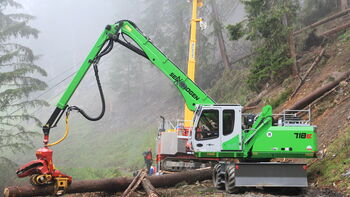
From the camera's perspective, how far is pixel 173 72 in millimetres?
13977

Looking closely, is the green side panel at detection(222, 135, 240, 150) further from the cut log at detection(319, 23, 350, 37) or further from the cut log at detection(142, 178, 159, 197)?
the cut log at detection(319, 23, 350, 37)

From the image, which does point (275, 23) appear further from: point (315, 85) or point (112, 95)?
point (112, 95)

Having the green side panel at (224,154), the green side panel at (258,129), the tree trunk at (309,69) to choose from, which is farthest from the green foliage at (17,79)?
the green side panel at (258,129)

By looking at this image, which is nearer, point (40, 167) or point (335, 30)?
point (40, 167)

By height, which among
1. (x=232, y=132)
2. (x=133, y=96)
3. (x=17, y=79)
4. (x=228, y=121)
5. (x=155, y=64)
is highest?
(x=133, y=96)

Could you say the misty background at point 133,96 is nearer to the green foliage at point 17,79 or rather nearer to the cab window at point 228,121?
the green foliage at point 17,79

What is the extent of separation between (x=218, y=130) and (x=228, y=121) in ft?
1.27

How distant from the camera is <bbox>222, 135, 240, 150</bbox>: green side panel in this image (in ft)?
39.0

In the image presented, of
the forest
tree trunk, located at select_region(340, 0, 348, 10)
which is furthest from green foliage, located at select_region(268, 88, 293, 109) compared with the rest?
tree trunk, located at select_region(340, 0, 348, 10)

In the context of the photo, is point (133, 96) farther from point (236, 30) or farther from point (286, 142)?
point (286, 142)

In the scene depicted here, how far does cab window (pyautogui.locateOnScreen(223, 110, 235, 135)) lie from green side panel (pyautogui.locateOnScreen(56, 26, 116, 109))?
487 cm

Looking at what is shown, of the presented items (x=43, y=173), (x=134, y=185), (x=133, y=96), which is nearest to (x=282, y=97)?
(x=134, y=185)

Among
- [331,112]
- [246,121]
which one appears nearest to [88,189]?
[246,121]

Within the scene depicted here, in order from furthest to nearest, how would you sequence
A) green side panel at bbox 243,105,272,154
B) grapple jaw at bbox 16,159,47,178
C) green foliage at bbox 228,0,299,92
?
green foliage at bbox 228,0,299,92
green side panel at bbox 243,105,272,154
grapple jaw at bbox 16,159,47,178
